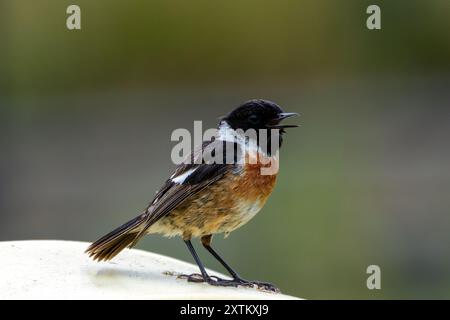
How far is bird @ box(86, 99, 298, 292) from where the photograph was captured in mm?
4133

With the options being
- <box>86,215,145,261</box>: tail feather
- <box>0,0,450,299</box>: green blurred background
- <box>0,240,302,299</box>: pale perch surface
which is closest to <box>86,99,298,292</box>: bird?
<box>86,215,145,261</box>: tail feather

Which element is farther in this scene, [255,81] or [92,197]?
[255,81]

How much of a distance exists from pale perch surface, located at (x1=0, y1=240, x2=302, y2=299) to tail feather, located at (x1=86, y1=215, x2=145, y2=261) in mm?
48

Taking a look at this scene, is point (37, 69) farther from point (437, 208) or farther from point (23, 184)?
point (437, 208)

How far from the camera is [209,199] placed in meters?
4.17

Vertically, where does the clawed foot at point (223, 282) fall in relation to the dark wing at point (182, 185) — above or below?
below

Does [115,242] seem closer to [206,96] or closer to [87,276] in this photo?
[87,276]

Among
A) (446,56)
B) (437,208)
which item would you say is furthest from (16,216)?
(446,56)

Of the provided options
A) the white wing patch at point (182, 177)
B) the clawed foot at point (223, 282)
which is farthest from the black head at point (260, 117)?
the clawed foot at point (223, 282)

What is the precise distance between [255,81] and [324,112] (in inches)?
39.6

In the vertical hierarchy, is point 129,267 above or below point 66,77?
below

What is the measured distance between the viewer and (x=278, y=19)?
10359 millimetres

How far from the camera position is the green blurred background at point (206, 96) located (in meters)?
9.41

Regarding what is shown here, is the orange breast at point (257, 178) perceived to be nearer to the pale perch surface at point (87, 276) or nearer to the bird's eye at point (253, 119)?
the bird's eye at point (253, 119)
